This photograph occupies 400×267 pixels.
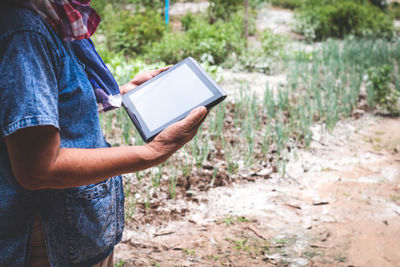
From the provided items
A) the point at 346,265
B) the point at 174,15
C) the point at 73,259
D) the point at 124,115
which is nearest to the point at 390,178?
the point at 346,265

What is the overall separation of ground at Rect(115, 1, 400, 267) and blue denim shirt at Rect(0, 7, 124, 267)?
1013mm

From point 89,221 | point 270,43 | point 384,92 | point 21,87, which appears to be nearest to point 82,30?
point 21,87

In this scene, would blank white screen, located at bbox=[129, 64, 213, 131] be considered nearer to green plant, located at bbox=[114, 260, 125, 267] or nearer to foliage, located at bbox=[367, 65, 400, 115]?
green plant, located at bbox=[114, 260, 125, 267]

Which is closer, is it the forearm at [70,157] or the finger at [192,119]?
the forearm at [70,157]

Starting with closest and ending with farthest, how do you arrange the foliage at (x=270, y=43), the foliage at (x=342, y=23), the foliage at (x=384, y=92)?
the foliage at (x=384, y=92) < the foliage at (x=270, y=43) < the foliage at (x=342, y=23)

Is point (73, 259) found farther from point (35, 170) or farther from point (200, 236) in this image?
point (200, 236)

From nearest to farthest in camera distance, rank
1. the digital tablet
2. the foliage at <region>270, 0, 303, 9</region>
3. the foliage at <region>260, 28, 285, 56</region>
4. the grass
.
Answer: the digital tablet < the grass < the foliage at <region>260, 28, 285, 56</region> < the foliage at <region>270, 0, 303, 9</region>

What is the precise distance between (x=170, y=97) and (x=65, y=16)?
395mm

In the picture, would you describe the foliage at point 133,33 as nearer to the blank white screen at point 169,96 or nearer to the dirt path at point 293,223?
the dirt path at point 293,223

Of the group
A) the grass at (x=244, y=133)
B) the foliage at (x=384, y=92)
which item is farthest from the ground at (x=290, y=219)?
the foliage at (x=384, y=92)

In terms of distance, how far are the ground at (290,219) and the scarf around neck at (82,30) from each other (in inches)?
44.1

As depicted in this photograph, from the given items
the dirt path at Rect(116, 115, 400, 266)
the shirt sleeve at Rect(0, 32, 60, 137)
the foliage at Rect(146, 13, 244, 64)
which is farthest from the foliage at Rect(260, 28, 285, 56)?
the shirt sleeve at Rect(0, 32, 60, 137)

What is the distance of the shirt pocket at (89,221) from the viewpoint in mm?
883

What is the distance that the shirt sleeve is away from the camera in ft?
2.27
